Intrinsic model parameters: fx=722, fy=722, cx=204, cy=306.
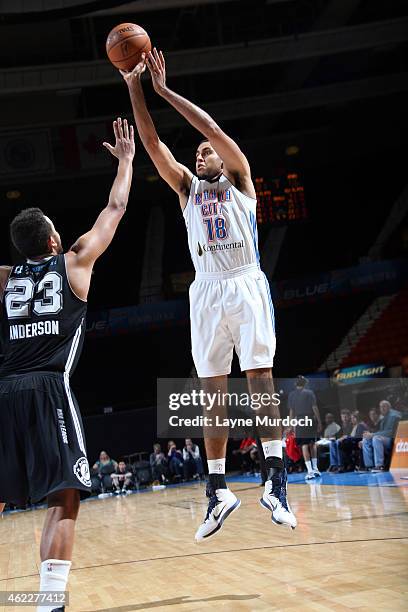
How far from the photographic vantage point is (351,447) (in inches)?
605

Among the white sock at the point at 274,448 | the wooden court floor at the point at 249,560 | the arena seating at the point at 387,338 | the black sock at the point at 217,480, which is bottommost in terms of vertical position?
the wooden court floor at the point at 249,560

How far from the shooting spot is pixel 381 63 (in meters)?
23.0

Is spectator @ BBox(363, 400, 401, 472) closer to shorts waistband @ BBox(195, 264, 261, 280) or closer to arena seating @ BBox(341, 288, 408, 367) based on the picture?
arena seating @ BBox(341, 288, 408, 367)

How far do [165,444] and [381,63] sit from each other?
13802 millimetres

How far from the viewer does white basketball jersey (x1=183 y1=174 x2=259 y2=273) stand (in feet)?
16.4

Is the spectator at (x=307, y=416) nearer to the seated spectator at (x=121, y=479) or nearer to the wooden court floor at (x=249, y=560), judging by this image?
the wooden court floor at (x=249, y=560)

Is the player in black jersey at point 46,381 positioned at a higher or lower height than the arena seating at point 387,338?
lower

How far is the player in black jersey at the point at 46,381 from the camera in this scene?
3832 millimetres

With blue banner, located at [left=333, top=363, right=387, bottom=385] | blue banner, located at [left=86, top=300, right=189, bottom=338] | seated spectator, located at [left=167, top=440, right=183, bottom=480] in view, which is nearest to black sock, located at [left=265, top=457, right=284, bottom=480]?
seated spectator, located at [left=167, top=440, right=183, bottom=480]

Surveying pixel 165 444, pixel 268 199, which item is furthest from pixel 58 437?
pixel 165 444

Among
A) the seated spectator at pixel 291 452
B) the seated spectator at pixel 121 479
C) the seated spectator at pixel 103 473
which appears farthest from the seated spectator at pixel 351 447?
the seated spectator at pixel 103 473

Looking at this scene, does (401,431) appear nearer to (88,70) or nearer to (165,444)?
(165,444)

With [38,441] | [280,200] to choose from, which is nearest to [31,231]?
[38,441]

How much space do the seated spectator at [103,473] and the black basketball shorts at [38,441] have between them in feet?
51.5
